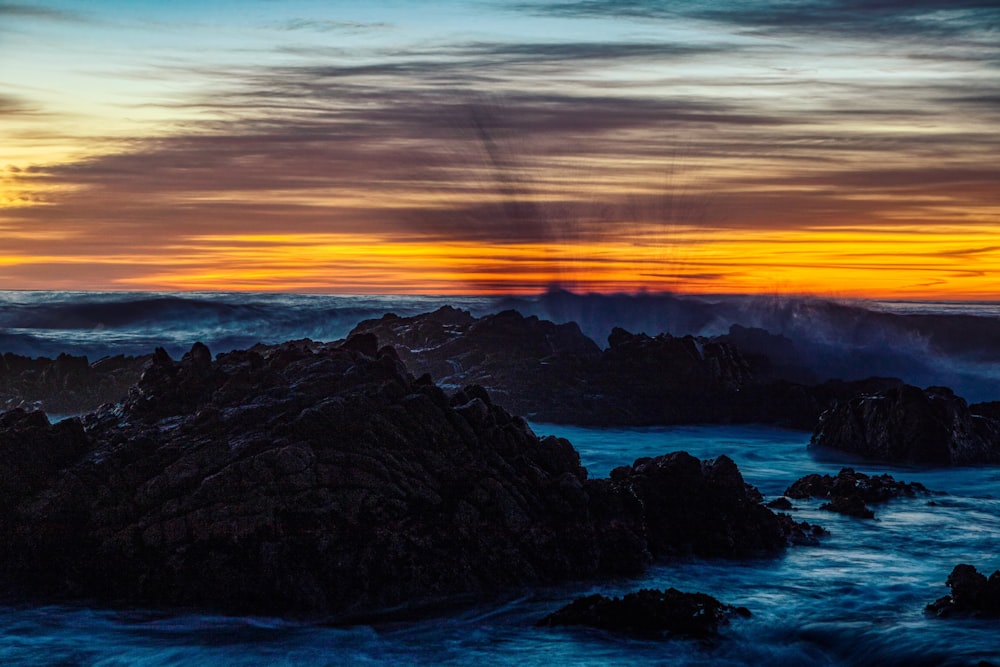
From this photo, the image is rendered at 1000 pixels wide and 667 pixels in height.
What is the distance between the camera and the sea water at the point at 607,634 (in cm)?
1437

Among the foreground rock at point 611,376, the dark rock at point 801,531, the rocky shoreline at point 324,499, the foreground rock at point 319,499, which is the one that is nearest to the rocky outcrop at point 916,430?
the foreground rock at point 611,376

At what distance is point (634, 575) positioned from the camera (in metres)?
18.3

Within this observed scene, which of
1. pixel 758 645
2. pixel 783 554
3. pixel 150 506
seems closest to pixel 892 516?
pixel 783 554

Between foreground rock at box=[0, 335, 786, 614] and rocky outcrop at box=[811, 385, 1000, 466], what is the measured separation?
14418 millimetres

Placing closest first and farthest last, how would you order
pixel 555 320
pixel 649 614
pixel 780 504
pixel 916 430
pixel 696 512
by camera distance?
pixel 649 614 → pixel 696 512 → pixel 780 504 → pixel 916 430 → pixel 555 320

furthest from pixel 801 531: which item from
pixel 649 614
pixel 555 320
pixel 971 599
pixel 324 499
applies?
pixel 555 320

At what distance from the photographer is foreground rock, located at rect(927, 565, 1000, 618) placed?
52.7 feet

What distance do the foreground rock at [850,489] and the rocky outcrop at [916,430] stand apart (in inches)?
228

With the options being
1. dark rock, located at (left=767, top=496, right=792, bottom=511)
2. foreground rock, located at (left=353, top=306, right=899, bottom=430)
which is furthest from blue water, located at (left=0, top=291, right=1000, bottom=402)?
dark rock, located at (left=767, top=496, right=792, bottom=511)

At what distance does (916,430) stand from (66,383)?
31.8 meters

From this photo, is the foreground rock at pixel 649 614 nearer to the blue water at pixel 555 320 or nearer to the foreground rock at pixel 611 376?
the foreground rock at pixel 611 376

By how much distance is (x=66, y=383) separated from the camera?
142 ft

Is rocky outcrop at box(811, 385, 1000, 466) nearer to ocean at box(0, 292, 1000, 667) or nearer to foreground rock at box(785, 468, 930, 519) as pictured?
foreground rock at box(785, 468, 930, 519)

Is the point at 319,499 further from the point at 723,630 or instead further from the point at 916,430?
the point at 916,430
